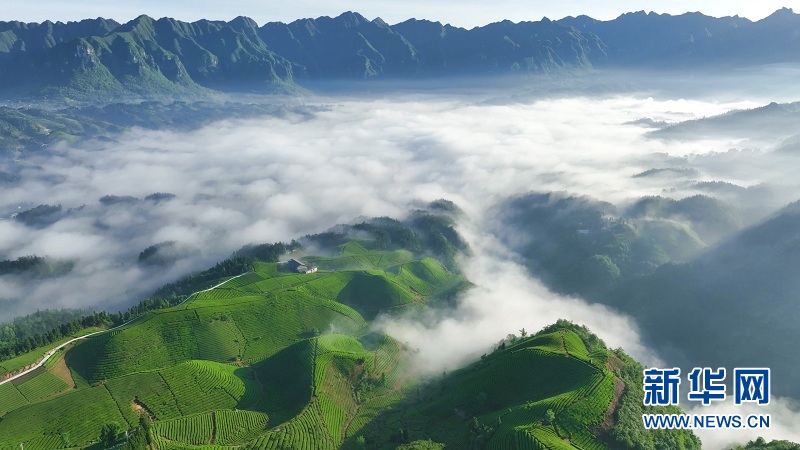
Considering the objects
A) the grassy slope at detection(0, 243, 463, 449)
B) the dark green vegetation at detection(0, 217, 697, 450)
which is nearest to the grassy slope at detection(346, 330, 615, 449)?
the dark green vegetation at detection(0, 217, 697, 450)

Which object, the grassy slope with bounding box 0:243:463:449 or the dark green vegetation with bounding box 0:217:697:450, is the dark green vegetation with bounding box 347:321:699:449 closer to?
the dark green vegetation with bounding box 0:217:697:450

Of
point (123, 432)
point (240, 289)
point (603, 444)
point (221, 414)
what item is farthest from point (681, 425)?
point (240, 289)

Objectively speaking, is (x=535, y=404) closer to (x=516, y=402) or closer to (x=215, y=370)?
(x=516, y=402)

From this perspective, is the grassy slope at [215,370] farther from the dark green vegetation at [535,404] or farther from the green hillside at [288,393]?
the dark green vegetation at [535,404]

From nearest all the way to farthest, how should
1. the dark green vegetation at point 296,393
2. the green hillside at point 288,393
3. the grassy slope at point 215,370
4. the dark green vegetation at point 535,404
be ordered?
1. the dark green vegetation at point 535,404
2. the dark green vegetation at point 296,393
3. the green hillside at point 288,393
4. the grassy slope at point 215,370

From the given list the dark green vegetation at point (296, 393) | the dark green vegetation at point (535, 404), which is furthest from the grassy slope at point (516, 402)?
the dark green vegetation at point (296, 393)

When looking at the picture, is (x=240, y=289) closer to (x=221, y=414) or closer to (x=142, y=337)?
(x=142, y=337)

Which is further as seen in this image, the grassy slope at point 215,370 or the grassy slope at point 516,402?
the grassy slope at point 215,370

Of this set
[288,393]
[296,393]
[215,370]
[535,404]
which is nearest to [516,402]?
[535,404]
